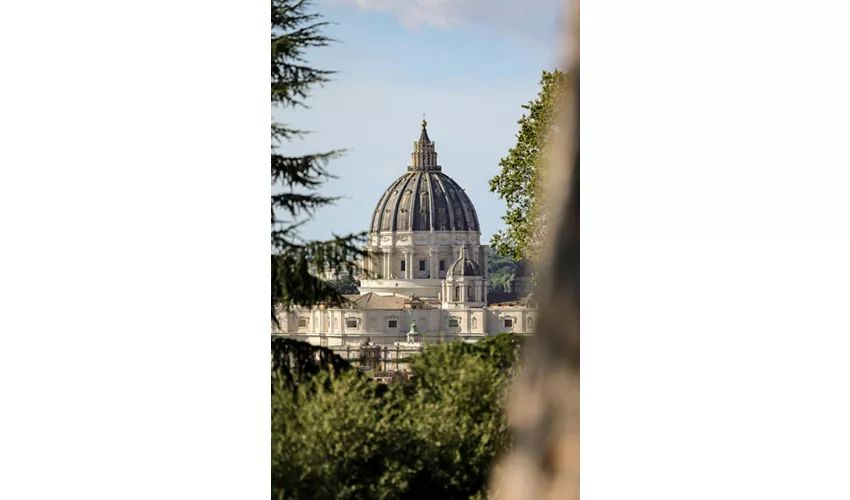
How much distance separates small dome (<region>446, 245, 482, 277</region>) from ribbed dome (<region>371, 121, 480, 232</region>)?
17 centimetres

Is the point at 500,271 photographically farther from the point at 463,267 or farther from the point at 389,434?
the point at 389,434

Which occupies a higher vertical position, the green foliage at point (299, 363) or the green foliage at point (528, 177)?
→ the green foliage at point (528, 177)

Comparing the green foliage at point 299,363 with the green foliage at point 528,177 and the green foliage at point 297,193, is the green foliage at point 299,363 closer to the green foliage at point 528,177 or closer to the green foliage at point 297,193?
the green foliage at point 297,193

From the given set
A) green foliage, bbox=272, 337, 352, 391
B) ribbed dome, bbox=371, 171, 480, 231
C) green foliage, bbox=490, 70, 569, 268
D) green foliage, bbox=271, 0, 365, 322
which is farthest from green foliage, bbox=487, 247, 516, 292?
green foliage, bbox=272, 337, 352, 391

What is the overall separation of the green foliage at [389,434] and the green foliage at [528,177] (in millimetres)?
649

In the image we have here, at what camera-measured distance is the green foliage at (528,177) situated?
19.7ft

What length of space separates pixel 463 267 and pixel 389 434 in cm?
104

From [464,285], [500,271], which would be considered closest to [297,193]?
[464,285]

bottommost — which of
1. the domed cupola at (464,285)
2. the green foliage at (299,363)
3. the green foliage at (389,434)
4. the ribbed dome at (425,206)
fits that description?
the green foliage at (389,434)

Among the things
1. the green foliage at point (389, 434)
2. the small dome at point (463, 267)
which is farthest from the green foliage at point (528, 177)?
the green foliage at point (389, 434)

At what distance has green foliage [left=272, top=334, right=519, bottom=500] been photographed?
5973 millimetres

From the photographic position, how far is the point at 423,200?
594cm

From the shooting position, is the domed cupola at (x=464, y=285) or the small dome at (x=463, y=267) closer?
the domed cupola at (x=464, y=285)
